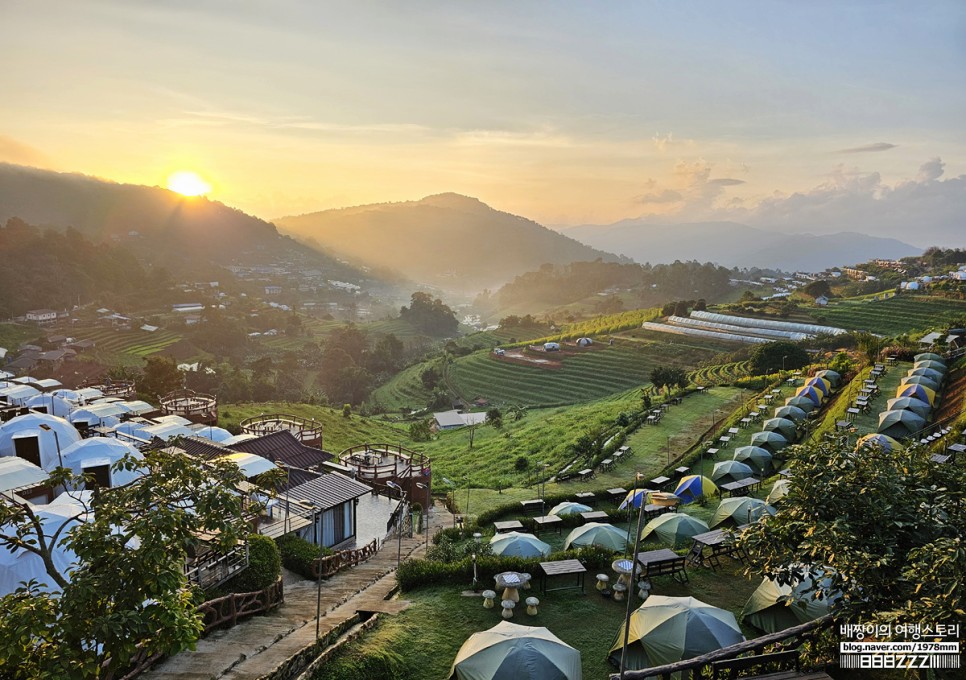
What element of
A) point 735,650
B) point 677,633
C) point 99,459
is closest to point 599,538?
point 677,633

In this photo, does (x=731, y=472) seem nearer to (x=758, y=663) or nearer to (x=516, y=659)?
(x=758, y=663)

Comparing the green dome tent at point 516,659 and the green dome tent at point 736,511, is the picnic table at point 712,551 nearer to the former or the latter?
the green dome tent at point 736,511

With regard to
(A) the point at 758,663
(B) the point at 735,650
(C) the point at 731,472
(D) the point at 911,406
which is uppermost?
(B) the point at 735,650

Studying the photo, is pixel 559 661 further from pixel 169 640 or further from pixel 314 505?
pixel 314 505

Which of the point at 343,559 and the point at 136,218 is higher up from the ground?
the point at 136,218

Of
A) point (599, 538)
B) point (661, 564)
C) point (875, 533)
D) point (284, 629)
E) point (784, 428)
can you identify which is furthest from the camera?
point (784, 428)

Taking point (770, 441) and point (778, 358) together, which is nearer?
point (770, 441)
